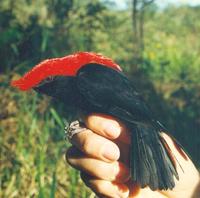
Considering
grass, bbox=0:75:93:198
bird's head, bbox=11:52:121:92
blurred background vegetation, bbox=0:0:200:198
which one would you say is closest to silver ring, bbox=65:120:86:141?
bird's head, bbox=11:52:121:92

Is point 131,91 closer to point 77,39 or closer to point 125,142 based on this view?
point 125,142

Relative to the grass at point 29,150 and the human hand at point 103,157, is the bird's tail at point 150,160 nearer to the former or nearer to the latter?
the human hand at point 103,157

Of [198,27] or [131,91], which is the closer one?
[131,91]

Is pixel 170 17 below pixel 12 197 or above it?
above

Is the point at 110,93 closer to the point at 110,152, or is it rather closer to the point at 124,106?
the point at 124,106

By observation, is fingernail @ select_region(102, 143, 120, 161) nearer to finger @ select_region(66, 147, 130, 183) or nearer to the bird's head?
finger @ select_region(66, 147, 130, 183)

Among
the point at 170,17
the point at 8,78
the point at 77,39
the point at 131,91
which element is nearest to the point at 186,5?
the point at 170,17
